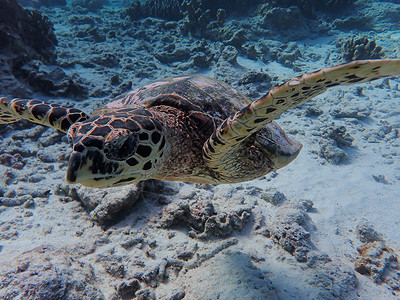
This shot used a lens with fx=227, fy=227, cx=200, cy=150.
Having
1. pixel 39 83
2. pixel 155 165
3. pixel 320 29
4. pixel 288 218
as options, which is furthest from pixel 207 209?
pixel 320 29

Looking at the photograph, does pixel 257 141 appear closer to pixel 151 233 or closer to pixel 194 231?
pixel 194 231

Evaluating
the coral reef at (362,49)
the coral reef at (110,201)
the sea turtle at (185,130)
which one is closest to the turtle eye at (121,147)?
the sea turtle at (185,130)

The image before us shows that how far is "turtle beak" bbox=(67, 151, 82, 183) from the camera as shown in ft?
4.38

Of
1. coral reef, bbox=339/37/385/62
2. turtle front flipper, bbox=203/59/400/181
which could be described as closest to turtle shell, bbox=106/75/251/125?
turtle front flipper, bbox=203/59/400/181

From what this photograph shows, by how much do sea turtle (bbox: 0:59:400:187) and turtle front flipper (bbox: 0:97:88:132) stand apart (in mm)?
11

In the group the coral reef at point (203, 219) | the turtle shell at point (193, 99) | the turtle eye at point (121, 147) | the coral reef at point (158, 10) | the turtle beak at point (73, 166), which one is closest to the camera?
the turtle beak at point (73, 166)

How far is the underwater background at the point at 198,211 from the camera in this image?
2.12 m

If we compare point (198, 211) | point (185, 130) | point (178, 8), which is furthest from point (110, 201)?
point (178, 8)

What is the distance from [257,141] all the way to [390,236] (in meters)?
2.54

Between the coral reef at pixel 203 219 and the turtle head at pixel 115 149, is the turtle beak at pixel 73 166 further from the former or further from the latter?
the coral reef at pixel 203 219

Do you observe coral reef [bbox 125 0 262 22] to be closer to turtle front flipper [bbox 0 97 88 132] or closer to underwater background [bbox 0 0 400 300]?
underwater background [bbox 0 0 400 300]

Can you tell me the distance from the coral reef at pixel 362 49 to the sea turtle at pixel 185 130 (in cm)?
833

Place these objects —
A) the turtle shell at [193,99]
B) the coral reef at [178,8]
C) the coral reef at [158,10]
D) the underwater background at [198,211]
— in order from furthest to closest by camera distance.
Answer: the coral reef at [158,10]
the coral reef at [178,8]
the turtle shell at [193,99]
the underwater background at [198,211]

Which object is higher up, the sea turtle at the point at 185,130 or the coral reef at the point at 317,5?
the coral reef at the point at 317,5
